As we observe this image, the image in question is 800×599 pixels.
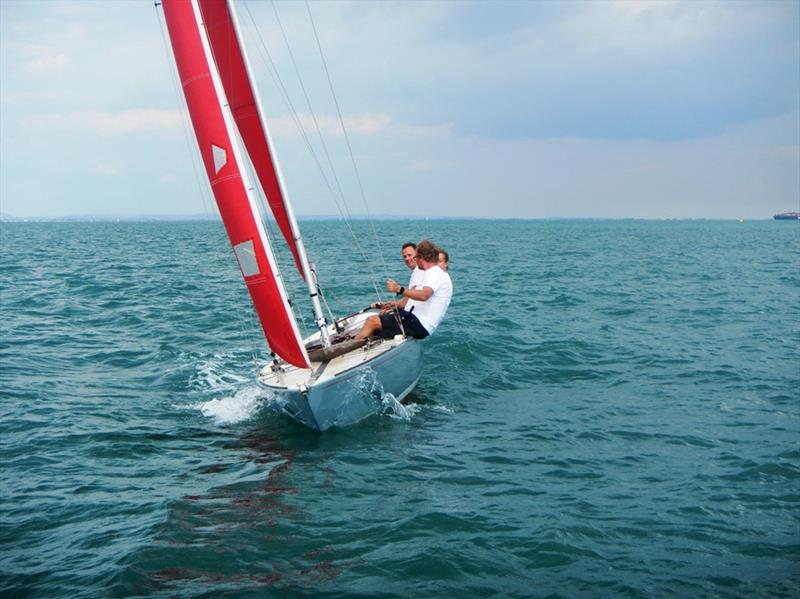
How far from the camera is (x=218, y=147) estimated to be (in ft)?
26.0

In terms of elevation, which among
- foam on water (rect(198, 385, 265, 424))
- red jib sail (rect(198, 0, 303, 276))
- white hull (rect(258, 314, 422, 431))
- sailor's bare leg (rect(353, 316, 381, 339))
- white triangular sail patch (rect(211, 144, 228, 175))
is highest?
red jib sail (rect(198, 0, 303, 276))

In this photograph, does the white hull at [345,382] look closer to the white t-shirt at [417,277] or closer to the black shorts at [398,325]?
the black shorts at [398,325]

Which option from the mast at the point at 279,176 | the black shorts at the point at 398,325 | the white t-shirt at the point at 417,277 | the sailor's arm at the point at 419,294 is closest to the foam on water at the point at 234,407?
the mast at the point at 279,176

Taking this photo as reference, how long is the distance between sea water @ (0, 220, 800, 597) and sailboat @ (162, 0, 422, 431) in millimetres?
552

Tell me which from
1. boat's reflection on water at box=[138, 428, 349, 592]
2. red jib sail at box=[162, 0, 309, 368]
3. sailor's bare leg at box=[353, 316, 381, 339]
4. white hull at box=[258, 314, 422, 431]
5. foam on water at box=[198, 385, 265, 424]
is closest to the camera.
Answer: boat's reflection on water at box=[138, 428, 349, 592]

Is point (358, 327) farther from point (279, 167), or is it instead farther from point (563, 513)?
point (563, 513)

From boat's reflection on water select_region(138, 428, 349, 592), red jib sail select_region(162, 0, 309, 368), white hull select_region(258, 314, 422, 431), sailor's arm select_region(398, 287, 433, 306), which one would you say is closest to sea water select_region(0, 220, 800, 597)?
boat's reflection on water select_region(138, 428, 349, 592)

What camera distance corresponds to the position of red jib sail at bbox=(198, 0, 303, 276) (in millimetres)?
9078

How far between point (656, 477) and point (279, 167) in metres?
5.76

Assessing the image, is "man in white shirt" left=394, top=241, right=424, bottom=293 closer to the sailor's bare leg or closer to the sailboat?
the sailor's bare leg

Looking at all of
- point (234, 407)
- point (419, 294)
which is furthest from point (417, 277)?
point (234, 407)

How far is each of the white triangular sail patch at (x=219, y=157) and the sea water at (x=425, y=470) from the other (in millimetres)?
2334

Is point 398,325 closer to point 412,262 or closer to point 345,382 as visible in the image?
point 412,262

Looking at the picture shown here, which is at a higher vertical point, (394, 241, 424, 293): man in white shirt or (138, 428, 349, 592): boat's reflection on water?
(394, 241, 424, 293): man in white shirt
